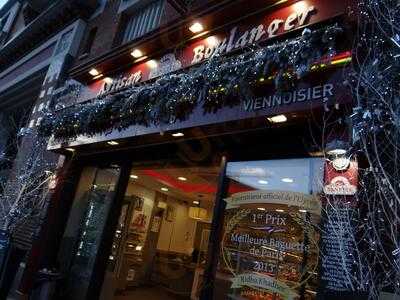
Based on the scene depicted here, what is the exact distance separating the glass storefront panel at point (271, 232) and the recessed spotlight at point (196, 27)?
2.48 meters

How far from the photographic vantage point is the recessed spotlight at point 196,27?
243 inches

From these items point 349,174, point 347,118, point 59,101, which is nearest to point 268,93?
point 347,118

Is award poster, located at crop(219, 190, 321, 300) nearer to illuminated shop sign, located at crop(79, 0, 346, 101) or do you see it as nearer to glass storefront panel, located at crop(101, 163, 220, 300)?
illuminated shop sign, located at crop(79, 0, 346, 101)

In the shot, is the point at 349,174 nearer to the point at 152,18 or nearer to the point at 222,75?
the point at 222,75

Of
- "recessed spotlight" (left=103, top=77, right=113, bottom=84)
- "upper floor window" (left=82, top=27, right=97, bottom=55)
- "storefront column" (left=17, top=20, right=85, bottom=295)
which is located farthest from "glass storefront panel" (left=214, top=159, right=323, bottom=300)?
"upper floor window" (left=82, top=27, right=97, bottom=55)

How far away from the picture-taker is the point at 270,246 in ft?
14.9

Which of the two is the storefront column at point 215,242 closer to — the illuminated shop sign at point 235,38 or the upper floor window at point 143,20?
the illuminated shop sign at point 235,38

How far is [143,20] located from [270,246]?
6.90 m

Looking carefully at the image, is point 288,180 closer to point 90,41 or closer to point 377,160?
point 377,160

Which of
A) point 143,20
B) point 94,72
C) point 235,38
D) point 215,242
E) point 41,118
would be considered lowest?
point 215,242

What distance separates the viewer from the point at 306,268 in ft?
13.5

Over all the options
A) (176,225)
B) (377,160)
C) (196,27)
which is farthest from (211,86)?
(176,225)

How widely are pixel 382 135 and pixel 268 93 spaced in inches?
56.8

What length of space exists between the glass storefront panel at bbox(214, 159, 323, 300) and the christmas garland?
1.06 metres
